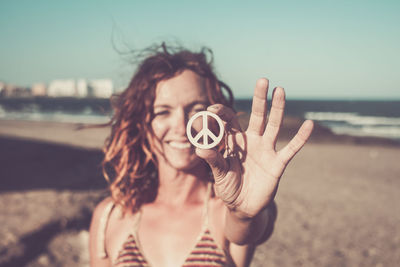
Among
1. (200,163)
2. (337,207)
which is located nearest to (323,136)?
(337,207)

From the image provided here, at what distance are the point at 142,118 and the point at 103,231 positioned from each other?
1.05 metres

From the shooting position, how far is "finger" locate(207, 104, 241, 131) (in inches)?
70.7

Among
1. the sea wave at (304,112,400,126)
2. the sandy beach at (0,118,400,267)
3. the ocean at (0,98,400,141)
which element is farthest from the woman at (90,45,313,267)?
the sea wave at (304,112,400,126)

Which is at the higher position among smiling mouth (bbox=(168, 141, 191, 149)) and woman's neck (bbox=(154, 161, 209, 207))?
smiling mouth (bbox=(168, 141, 191, 149))

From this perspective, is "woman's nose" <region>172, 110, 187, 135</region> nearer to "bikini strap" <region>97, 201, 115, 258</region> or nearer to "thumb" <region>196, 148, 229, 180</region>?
"thumb" <region>196, 148, 229, 180</region>

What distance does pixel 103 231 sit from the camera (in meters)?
2.67

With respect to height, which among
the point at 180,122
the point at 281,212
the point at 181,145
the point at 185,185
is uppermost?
the point at 180,122

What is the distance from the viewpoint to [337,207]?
838 centimetres

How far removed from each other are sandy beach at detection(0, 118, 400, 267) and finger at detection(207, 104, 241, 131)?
1.87 metres

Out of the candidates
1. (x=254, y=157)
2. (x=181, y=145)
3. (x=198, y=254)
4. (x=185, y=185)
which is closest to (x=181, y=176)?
(x=185, y=185)

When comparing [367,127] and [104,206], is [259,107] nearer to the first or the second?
[104,206]

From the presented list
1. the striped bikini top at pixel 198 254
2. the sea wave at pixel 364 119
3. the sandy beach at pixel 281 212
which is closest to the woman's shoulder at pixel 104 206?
the striped bikini top at pixel 198 254

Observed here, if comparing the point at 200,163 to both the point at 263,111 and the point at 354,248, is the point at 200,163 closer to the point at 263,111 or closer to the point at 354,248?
A: the point at 263,111

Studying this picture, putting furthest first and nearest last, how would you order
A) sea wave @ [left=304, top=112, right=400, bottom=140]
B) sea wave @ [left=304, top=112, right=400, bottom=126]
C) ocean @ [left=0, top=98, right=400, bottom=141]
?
sea wave @ [left=304, top=112, right=400, bottom=126]
ocean @ [left=0, top=98, right=400, bottom=141]
sea wave @ [left=304, top=112, right=400, bottom=140]
